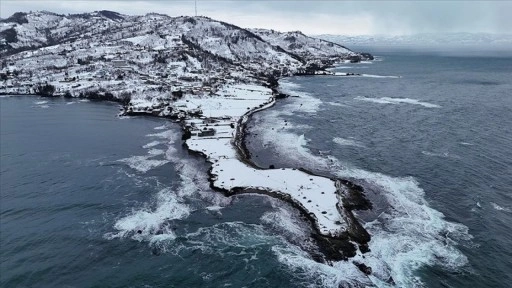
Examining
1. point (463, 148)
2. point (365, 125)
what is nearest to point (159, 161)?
point (365, 125)

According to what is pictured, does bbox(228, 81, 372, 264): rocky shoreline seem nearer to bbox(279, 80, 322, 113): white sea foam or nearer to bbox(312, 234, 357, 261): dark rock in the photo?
bbox(312, 234, 357, 261): dark rock

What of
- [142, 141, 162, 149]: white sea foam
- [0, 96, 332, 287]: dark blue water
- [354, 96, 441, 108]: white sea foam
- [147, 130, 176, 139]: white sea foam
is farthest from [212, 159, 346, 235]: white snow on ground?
[354, 96, 441, 108]: white sea foam

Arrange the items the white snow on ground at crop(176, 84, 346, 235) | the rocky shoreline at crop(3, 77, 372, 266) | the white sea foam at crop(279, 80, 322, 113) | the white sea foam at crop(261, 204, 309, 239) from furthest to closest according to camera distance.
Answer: the white sea foam at crop(279, 80, 322, 113), the white snow on ground at crop(176, 84, 346, 235), the white sea foam at crop(261, 204, 309, 239), the rocky shoreline at crop(3, 77, 372, 266)

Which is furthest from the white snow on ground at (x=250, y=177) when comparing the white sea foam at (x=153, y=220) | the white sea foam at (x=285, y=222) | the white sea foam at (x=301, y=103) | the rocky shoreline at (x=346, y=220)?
the white sea foam at (x=301, y=103)

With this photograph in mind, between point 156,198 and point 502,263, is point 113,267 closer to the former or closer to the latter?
point 156,198

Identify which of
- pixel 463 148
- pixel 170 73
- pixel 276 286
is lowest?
pixel 276 286

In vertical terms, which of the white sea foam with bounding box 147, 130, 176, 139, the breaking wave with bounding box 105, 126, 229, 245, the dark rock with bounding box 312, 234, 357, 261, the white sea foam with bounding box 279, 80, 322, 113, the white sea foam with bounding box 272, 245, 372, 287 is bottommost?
the white sea foam with bounding box 272, 245, 372, 287
